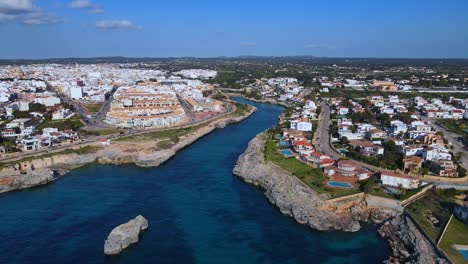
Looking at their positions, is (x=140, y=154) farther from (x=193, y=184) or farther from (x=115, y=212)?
(x=115, y=212)

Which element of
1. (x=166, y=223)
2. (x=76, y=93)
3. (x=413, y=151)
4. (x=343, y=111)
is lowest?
(x=166, y=223)

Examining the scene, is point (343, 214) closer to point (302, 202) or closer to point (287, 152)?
point (302, 202)

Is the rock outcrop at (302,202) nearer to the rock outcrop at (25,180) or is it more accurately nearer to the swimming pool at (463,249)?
the swimming pool at (463,249)

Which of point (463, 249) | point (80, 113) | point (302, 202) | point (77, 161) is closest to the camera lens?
point (463, 249)

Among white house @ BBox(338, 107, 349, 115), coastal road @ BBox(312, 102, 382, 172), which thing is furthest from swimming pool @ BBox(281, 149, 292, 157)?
white house @ BBox(338, 107, 349, 115)

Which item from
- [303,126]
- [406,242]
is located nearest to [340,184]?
[406,242]

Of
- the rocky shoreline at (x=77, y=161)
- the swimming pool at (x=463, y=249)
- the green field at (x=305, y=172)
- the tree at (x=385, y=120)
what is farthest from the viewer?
the tree at (x=385, y=120)

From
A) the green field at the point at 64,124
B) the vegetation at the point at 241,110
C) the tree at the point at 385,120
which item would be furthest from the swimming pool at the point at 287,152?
the vegetation at the point at 241,110
